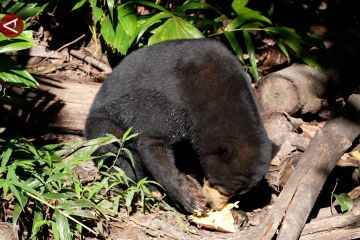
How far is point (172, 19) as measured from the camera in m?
6.72

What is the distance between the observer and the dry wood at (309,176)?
4309 millimetres

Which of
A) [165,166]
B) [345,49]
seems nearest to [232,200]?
[165,166]

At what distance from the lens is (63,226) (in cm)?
415

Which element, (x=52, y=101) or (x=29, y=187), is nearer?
(x=29, y=187)

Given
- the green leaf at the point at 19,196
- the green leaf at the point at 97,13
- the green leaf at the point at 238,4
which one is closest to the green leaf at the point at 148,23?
the green leaf at the point at 97,13

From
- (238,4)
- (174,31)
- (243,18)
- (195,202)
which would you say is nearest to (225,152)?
(195,202)

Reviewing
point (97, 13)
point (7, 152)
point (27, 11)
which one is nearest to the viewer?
point (7, 152)

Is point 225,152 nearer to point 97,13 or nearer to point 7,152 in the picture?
point 7,152

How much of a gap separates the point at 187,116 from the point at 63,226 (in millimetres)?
1612

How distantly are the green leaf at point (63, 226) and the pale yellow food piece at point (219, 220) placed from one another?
1.25 metres

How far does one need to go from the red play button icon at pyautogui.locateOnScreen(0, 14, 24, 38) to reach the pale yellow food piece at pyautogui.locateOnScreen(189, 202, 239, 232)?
2.13 metres

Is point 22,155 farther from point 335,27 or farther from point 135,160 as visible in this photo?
point 335,27

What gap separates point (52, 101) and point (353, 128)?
124 inches

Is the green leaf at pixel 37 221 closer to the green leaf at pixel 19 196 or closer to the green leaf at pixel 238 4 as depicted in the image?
the green leaf at pixel 19 196
